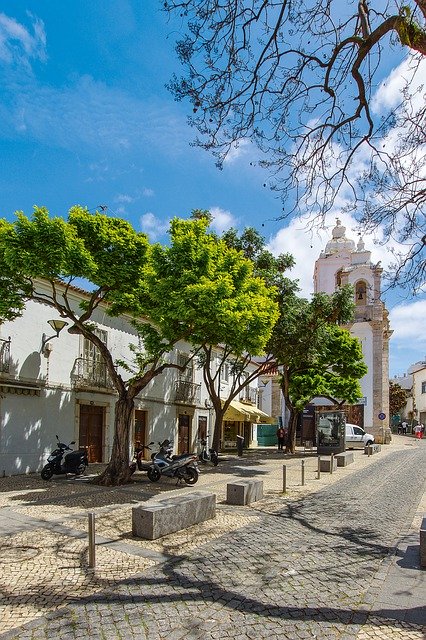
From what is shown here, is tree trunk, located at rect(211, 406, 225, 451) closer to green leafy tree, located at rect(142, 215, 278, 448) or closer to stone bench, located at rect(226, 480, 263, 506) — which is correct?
green leafy tree, located at rect(142, 215, 278, 448)

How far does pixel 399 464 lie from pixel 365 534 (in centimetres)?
1475

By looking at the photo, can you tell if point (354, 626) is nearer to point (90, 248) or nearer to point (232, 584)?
point (232, 584)

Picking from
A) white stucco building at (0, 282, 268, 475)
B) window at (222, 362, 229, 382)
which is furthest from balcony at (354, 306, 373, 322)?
white stucco building at (0, 282, 268, 475)

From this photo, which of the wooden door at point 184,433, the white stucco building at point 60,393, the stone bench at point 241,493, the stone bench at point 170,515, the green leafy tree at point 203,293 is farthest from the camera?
the wooden door at point 184,433

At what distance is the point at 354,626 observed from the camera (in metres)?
4.68

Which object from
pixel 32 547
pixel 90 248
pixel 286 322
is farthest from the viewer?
pixel 286 322

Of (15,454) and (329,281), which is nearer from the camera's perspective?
(15,454)

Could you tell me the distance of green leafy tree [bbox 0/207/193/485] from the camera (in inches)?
470

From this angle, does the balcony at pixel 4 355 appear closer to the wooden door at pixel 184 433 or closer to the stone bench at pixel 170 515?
the stone bench at pixel 170 515

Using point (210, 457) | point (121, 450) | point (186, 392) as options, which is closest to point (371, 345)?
point (186, 392)

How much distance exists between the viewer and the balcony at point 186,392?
2491cm

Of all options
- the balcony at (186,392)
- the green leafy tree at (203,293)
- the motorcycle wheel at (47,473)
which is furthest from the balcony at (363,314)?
the motorcycle wheel at (47,473)

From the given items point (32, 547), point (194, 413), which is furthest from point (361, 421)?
point (32, 547)

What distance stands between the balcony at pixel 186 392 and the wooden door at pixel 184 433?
859 millimetres
